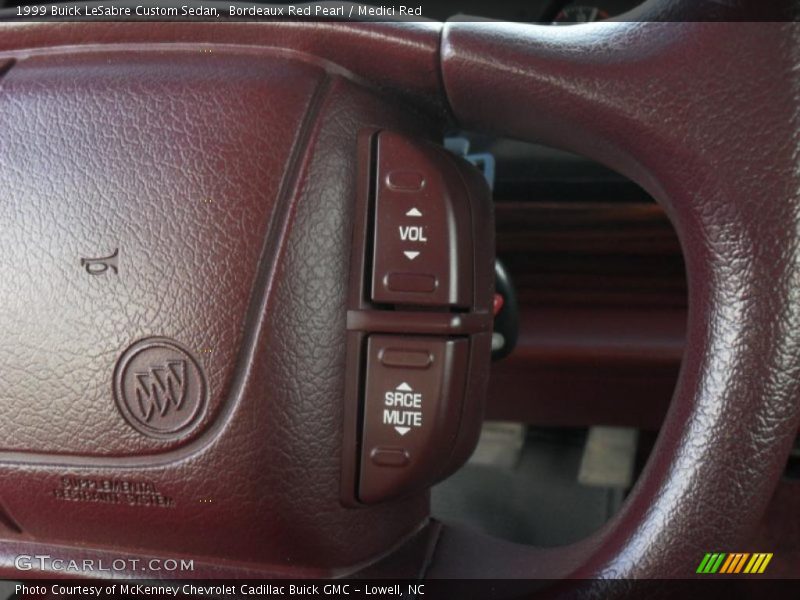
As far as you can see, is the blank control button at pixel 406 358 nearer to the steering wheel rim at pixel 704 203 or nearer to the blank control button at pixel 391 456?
the blank control button at pixel 391 456

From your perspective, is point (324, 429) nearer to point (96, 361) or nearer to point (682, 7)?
point (96, 361)

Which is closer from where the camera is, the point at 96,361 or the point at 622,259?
the point at 96,361

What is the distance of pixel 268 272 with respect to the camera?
65 cm

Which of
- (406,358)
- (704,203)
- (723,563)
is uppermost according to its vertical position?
(704,203)

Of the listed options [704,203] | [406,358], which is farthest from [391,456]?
[704,203]

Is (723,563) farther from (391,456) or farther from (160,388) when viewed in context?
(160,388)

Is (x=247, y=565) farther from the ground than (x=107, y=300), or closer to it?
closer to it

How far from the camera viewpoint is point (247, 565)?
2.33ft

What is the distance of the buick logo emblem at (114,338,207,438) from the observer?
26.1 inches

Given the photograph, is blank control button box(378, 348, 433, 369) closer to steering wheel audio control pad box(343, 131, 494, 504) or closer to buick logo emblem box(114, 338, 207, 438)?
steering wheel audio control pad box(343, 131, 494, 504)

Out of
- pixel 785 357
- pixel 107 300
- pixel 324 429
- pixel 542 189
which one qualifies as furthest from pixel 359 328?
pixel 542 189

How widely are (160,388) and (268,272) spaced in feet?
0.39

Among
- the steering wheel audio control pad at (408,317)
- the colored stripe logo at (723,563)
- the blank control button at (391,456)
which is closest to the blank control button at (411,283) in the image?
the steering wheel audio control pad at (408,317)

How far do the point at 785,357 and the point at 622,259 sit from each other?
26.6 inches
